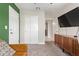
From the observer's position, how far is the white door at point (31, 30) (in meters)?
8.86

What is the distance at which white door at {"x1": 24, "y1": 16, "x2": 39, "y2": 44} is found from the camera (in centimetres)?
886

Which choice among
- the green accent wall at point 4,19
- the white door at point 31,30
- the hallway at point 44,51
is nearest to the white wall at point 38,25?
the white door at point 31,30

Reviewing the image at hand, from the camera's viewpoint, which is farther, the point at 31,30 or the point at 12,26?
the point at 31,30

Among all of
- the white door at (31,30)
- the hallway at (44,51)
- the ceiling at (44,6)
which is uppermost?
the ceiling at (44,6)

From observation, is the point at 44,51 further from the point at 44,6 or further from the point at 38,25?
the point at 38,25

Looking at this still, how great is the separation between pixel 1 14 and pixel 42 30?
4532 millimetres

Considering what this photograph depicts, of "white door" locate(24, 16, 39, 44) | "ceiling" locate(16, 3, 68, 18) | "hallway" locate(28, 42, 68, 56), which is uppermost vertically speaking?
"ceiling" locate(16, 3, 68, 18)

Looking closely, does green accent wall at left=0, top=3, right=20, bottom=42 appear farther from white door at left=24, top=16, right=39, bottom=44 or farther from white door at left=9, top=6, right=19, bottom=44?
white door at left=24, top=16, right=39, bottom=44

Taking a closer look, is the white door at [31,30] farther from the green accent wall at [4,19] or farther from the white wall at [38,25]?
the green accent wall at [4,19]

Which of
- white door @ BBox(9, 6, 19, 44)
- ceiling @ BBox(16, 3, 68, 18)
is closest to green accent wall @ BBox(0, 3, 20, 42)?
white door @ BBox(9, 6, 19, 44)

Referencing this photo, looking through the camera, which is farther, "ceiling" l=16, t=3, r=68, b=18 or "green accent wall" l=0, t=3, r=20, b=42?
"ceiling" l=16, t=3, r=68, b=18

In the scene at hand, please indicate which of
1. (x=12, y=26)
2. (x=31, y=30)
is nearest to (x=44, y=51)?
(x=12, y=26)

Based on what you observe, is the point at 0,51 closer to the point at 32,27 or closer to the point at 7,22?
the point at 7,22

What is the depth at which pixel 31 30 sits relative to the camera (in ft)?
29.1
